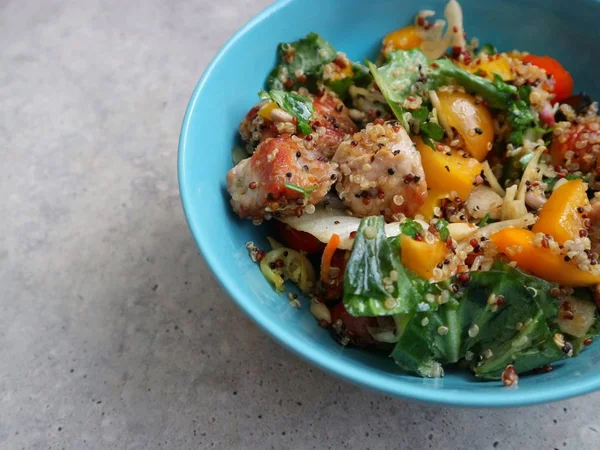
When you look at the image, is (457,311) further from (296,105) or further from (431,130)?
(296,105)

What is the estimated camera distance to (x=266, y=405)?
1835 mm

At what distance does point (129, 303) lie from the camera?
2.03 m

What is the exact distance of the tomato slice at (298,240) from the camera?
1.60 meters

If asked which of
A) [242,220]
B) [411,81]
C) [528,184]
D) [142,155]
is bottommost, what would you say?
[142,155]

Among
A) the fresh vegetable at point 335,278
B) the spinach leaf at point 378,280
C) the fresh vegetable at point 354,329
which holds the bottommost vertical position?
the fresh vegetable at point 354,329

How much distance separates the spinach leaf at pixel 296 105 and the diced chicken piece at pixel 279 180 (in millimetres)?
58

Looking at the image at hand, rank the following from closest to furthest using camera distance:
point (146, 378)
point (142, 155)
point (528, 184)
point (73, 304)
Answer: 1. point (528, 184)
2. point (146, 378)
3. point (73, 304)
4. point (142, 155)

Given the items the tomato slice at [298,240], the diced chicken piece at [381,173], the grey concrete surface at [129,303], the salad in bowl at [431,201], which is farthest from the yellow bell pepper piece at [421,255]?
the grey concrete surface at [129,303]

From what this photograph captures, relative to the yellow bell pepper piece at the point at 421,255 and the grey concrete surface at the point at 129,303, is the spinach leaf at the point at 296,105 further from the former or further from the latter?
the grey concrete surface at the point at 129,303

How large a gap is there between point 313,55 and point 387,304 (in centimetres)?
91

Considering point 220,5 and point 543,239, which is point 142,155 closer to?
point 220,5

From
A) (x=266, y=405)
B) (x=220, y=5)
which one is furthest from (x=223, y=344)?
(x=220, y=5)

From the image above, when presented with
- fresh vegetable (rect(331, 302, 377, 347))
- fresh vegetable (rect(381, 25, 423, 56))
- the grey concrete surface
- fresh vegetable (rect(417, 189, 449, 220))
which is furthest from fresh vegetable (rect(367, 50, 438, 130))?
the grey concrete surface

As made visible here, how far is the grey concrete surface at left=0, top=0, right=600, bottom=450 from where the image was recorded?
5.93 ft
